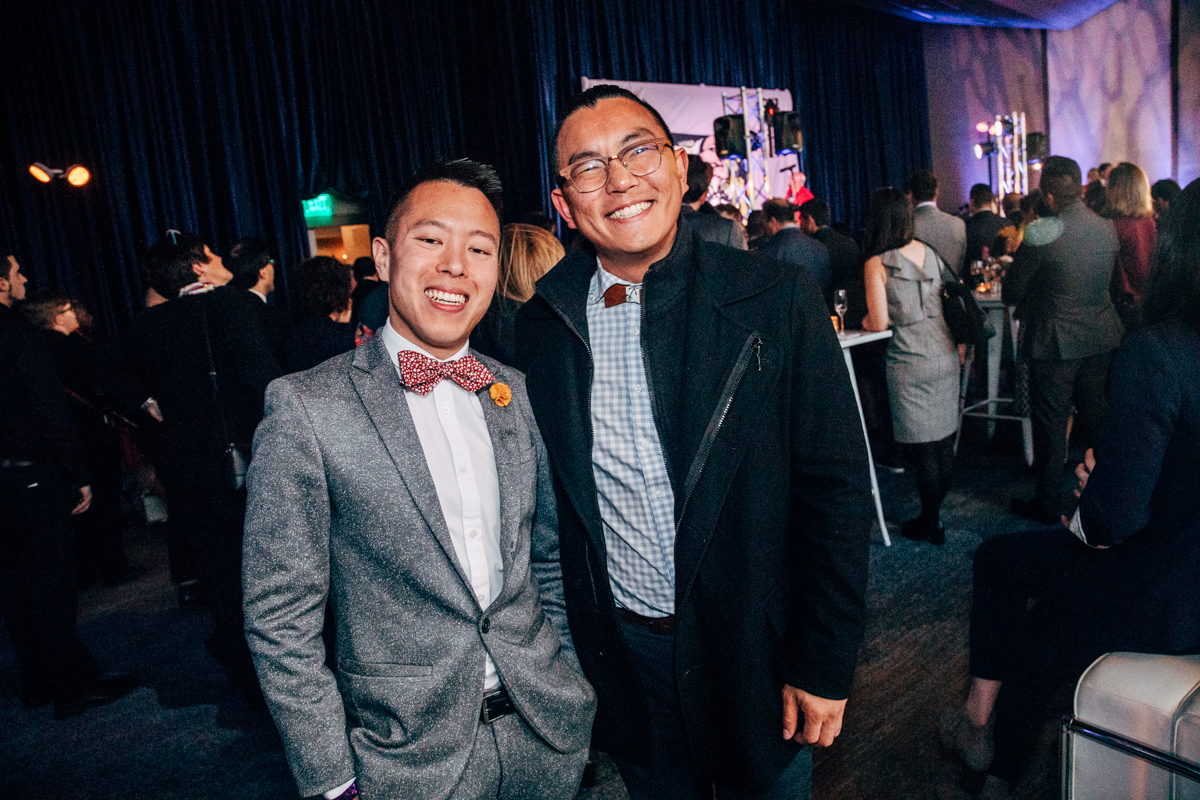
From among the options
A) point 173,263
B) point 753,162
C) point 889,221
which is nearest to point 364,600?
point 173,263

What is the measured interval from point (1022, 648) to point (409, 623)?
1.59 m

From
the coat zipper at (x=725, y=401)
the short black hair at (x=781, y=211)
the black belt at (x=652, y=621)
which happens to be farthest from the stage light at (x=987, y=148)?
the black belt at (x=652, y=621)

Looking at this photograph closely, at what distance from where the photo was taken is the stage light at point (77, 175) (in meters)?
5.46

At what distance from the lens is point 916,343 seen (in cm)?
334

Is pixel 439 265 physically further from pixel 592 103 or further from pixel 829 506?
pixel 829 506

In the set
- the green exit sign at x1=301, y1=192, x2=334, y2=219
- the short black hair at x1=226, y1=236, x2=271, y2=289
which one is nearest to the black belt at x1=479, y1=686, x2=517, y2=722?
the short black hair at x1=226, y1=236, x2=271, y2=289

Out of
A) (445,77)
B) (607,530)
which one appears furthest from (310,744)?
(445,77)

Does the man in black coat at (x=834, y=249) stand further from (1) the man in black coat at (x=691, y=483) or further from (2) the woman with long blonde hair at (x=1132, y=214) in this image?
(1) the man in black coat at (x=691, y=483)

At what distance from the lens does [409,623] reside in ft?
3.55

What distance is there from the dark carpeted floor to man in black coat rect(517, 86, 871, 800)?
3.16 feet

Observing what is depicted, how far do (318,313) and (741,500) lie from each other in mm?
2637

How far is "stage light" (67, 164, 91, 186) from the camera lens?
546 cm

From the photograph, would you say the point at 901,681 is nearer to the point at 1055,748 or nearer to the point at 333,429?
the point at 1055,748

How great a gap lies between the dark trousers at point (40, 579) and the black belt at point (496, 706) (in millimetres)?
2457
